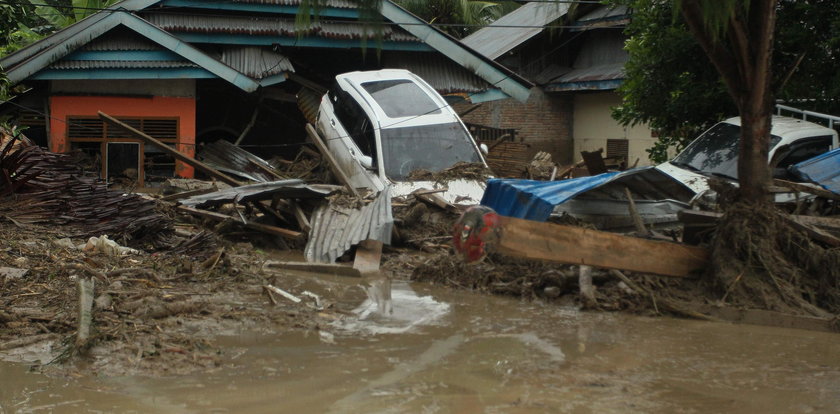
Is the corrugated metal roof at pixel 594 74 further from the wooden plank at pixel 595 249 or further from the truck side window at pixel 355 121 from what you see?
the wooden plank at pixel 595 249

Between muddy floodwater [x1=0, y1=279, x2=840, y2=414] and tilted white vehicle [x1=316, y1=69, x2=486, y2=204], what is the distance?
4.90 meters

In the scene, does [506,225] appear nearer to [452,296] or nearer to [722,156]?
[452,296]

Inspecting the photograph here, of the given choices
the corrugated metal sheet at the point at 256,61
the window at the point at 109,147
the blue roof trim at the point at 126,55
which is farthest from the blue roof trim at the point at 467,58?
the window at the point at 109,147

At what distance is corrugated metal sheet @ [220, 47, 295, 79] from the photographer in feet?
56.6

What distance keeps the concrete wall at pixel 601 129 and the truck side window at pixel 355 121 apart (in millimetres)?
11460

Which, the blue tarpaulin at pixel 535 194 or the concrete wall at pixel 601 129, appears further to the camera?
the concrete wall at pixel 601 129

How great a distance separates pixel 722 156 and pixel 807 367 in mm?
6031

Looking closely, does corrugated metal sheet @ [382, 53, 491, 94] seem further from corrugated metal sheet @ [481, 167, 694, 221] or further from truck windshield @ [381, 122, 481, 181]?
corrugated metal sheet @ [481, 167, 694, 221]

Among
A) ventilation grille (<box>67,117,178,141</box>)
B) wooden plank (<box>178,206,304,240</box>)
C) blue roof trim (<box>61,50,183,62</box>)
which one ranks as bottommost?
wooden plank (<box>178,206,304,240</box>)

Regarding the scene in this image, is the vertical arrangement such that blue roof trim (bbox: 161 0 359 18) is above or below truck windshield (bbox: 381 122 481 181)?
above

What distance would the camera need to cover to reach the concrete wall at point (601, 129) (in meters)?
24.5

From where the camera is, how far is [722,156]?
12.0 metres

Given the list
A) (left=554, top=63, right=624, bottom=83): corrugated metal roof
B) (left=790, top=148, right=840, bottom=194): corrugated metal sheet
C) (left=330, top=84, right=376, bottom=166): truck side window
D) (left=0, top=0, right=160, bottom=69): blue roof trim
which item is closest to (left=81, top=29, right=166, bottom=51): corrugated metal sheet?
(left=0, top=0, right=160, bottom=69): blue roof trim

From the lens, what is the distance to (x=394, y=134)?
1366 centimetres
